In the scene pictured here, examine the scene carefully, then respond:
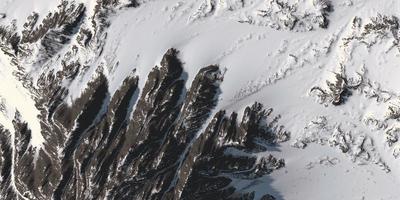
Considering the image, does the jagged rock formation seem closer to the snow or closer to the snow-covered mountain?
the snow-covered mountain

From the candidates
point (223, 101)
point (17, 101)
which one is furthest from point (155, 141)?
point (17, 101)

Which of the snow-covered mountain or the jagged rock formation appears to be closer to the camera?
the snow-covered mountain

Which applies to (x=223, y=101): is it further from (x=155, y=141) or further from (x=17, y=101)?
(x=17, y=101)

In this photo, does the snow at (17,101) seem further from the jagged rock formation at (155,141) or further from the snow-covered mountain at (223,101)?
the jagged rock formation at (155,141)

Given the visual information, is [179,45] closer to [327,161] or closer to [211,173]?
[211,173]

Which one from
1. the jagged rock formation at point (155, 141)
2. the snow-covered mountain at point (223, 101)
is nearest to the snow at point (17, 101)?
the snow-covered mountain at point (223, 101)

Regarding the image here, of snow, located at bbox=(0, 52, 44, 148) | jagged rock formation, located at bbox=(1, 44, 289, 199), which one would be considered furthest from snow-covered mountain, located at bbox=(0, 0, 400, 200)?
snow, located at bbox=(0, 52, 44, 148)

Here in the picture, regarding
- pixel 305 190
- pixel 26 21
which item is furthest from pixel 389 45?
pixel 26 21

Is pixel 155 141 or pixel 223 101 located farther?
pixel 155 141
